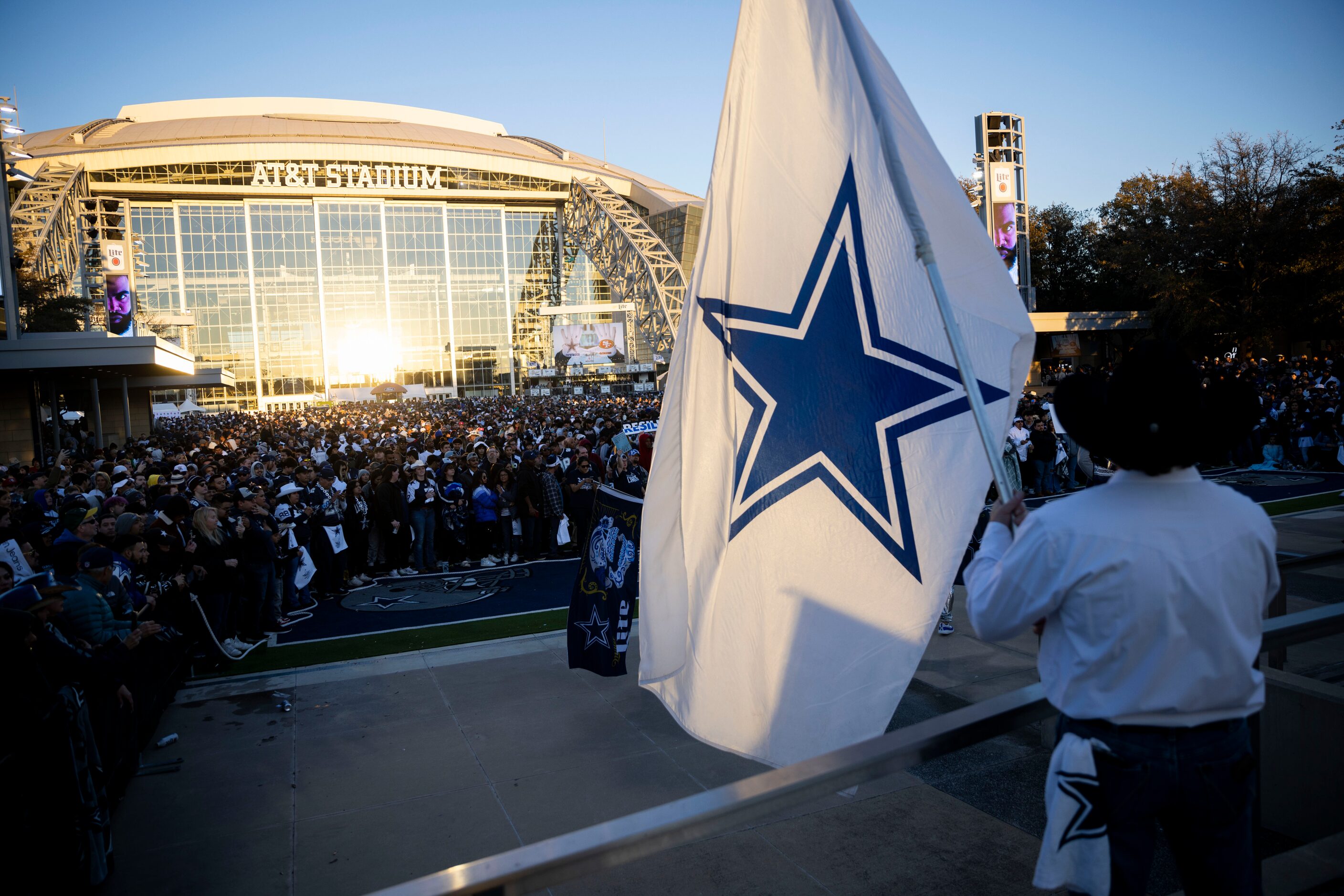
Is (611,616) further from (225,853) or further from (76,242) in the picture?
(76,242)

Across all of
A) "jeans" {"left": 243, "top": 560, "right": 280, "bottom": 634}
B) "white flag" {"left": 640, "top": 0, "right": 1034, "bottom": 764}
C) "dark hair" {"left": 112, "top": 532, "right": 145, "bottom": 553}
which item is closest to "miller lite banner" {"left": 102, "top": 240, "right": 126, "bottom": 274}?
"jeans" {"left": 243, "top": 560, "right": 280, "bottom": 634}

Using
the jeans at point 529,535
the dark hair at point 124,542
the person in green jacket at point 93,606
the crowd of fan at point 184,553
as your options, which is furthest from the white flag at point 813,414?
the jeans at point 529,535

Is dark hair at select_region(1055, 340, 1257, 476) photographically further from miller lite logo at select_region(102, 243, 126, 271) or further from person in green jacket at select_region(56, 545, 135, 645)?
miller lite logo at select_region(102, 243, 126, 271)

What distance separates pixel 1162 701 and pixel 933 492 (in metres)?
1.07

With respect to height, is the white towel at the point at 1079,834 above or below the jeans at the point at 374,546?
above

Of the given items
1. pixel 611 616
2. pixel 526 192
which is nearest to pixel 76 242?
pixel 526 192

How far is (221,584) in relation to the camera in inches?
325

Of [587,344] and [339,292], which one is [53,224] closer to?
[339,292]

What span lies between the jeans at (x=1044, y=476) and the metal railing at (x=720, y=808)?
16.6 metres

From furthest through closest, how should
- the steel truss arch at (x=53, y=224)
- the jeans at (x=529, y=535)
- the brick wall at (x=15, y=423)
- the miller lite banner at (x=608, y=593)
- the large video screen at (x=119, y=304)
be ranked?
the steel truss arch at (x=53, y=224) < the large video screen at (x=119, y=304) < the brick wall at (x=15, y=423) < the jeans at (x=529, y=535) < the miller lite banner at (x=608, y=593)

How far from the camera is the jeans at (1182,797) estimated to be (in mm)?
1697

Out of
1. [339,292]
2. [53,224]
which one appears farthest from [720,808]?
[339,292]

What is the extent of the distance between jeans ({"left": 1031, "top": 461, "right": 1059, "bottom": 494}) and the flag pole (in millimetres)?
15859

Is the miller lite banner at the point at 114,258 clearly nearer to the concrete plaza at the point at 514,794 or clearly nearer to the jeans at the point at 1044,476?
the concrete plaza at the point at 514,794
